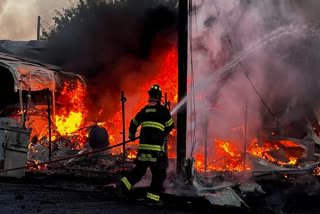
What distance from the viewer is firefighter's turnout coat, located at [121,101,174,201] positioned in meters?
5.54

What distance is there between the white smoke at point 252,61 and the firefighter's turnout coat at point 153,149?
3.34 m

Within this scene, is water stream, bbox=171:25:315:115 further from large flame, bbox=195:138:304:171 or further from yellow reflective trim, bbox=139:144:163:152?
yellow reflective trim, bbox=139:144:163:152

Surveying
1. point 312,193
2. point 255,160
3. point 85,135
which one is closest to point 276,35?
point 255,160

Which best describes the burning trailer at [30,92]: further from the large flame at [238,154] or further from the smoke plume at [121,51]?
the large flame at [238,154]

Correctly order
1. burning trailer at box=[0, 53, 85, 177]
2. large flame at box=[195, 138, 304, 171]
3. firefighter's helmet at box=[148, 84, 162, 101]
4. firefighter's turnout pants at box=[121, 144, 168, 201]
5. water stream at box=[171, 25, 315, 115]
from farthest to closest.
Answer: burning trailer at box=[0, 53, 85, 177]
water stream at box=[171, 25, 315, 115]
large flame at box=[195, 138, 304, 171]
firefighter's helmet at box=[148, 84, 162, 101]
firefighter's turnout pants at box=[121, 144, 168, 201]

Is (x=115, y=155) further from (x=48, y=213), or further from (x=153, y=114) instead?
(x=48, y=213)

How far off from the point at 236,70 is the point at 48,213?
6.81 meters

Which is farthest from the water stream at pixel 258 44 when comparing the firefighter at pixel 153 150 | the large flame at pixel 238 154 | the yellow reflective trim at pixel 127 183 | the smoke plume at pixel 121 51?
the yellow reflective trim at pixel 127 183

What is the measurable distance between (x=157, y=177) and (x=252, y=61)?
556 centimetres

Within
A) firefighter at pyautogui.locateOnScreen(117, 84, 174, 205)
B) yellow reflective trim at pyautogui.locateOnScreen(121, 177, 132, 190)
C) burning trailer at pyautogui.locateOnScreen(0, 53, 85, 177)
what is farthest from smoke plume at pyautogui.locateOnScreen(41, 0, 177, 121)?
yellow reflective trim at pyautogui.locateOnScreen(121, 177, 132, 190)

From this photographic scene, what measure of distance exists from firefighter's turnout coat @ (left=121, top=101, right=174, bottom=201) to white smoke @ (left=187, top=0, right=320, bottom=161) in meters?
3.34

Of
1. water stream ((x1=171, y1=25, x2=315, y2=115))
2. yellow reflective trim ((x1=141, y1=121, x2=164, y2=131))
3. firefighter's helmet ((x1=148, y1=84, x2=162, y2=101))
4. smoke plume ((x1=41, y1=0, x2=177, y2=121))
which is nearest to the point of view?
yellow reflective trim ((x1=141, y1=121, x2=164, y2=131))

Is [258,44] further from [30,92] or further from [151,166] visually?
[30,92]

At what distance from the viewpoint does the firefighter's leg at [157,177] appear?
5.38 meters
